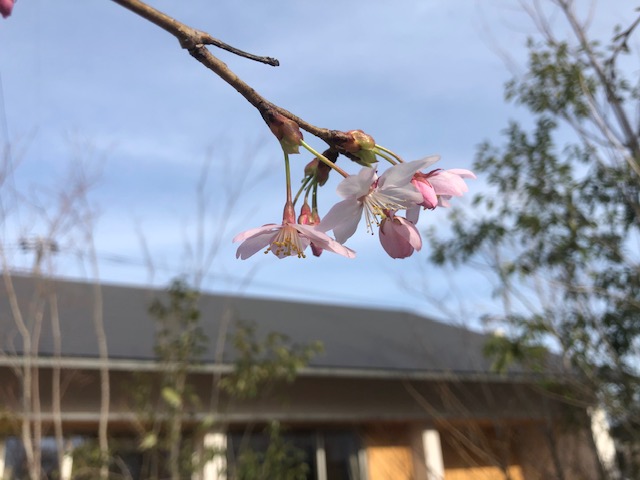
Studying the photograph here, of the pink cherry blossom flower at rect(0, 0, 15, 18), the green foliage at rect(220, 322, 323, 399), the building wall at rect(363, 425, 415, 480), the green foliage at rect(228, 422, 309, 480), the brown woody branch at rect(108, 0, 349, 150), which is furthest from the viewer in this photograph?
the building wall at rect(363, 425, 415, 480)

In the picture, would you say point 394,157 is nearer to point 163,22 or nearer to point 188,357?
point 163,22

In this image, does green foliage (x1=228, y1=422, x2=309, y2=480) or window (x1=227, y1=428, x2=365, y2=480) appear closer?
green foliage (x1=228, y1=422, x2=309, y2=480)

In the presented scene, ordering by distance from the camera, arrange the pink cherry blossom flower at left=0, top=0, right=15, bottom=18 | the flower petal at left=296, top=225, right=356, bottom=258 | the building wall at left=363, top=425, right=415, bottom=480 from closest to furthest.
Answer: the pink cherry blossom flower at left=0, top=0, right=15, bottom=18
the flower petal at left=296, top=225, right=356, bottom=258
the building wall at left=363, top=425, right=415, bottom=480

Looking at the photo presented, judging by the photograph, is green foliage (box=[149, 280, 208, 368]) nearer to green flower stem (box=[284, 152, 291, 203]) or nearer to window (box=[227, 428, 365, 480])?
window (box=[227, 428, 365, 480])


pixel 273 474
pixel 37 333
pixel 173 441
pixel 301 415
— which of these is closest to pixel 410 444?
pixel 301 415

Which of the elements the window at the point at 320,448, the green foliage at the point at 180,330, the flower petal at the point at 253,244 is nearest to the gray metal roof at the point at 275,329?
the green foliage at the point at 180,330

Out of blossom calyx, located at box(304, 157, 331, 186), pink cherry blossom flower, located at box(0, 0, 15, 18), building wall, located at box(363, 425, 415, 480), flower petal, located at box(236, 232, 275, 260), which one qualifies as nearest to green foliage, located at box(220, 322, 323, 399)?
building wall, located at box(363, 425, 415, 480)

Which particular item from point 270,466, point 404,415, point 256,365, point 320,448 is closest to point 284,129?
point 270,466

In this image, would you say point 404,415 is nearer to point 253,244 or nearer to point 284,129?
point 253,244

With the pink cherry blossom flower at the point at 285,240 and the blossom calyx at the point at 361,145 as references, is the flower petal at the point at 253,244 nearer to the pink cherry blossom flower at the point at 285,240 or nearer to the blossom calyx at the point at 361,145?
the pink cherry blossom flower at the point at 285,240
